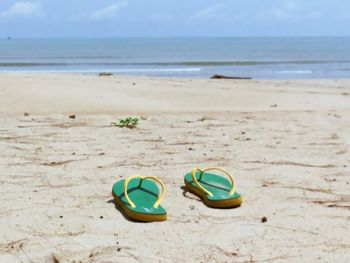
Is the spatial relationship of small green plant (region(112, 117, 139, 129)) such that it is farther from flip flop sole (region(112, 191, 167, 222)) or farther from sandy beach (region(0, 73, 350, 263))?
flip flop sole (region(112, 191, 167, 222))

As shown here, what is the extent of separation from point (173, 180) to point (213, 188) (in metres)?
0.44

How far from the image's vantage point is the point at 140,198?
10.8 ft

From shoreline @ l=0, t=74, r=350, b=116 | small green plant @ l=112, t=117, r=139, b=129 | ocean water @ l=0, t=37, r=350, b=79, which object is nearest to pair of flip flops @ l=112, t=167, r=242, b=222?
small green plant @ l=112, t=117, r=139, b=129

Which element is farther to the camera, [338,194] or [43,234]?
[338,194]

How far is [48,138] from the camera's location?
5.24m

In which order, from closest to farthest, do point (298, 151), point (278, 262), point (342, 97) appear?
point (278, 262) → point (298, 151) → point (342, 97)

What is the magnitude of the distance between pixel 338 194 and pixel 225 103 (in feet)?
16.4

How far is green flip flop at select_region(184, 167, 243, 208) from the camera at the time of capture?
328 centimetres

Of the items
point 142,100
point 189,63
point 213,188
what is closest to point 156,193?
point 213,188

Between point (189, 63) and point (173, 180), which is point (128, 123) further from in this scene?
point (189, 63)

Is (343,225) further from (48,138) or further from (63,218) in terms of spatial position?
(48,138)

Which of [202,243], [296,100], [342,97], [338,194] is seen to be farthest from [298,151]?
[342,97]

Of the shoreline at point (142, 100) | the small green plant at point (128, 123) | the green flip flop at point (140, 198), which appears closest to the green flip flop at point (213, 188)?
the green flip flop at point (140, 198)

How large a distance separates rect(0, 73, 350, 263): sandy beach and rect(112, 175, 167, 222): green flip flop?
0.20ft
